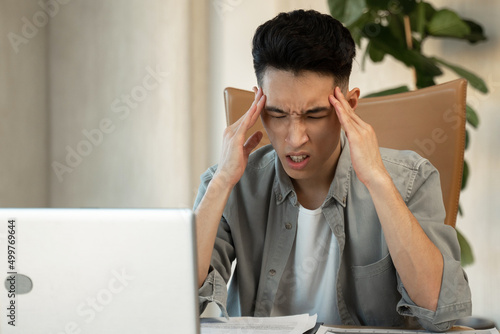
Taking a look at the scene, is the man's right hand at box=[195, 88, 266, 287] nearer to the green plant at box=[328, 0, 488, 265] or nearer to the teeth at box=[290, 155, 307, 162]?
the teeth at box=[290, 155, 307, 162]

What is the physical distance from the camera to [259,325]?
1.04m

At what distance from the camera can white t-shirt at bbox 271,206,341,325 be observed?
133cm

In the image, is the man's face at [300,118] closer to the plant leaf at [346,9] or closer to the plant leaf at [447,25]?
the plant leaf at [346,9]

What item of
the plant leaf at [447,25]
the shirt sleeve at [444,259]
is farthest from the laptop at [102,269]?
the plant leaf at [447,25]

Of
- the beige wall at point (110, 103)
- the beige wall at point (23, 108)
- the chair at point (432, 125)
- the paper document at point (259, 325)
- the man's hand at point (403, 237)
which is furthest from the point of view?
the beige wall at point (110, 103)

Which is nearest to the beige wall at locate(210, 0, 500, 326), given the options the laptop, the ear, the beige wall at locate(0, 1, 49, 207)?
the beige wall at locate(0, 1, 49, 207)

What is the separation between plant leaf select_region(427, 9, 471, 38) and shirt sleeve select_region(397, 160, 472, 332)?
120cm

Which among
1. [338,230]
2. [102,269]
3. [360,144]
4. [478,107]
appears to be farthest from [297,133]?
[478,107]

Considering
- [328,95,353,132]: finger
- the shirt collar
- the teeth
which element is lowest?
the shirt collar

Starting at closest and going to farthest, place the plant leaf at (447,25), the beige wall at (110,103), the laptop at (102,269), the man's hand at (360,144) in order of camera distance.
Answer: the laptop at (102,269), the man's hand at (360,144), the plant leaf at (447,25), the beige wall at (110,103)

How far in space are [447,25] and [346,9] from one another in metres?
0.47

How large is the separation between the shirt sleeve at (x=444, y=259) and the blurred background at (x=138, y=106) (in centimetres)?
145

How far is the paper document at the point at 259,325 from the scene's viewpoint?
1.00 m

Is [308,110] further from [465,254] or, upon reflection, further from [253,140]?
[465,254]
